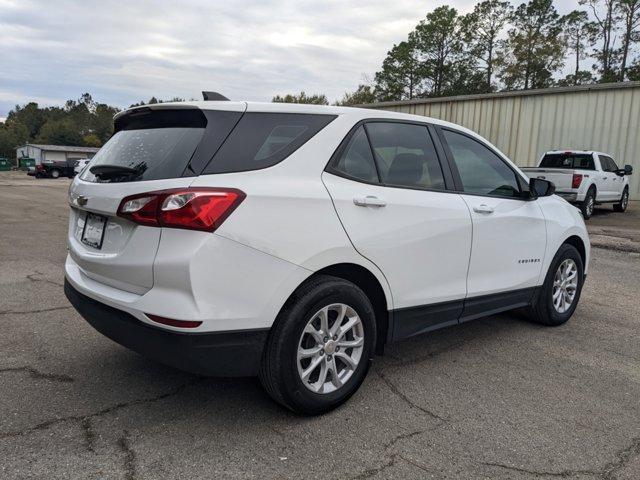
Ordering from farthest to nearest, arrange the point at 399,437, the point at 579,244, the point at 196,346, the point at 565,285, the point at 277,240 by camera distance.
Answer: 1. the point at 579,244
2. the point at 565,285
3. the point at 399,437
4. the point at 277,240
5. the point at 196,346

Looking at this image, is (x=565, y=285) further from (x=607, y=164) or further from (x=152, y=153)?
(x=607, y=164)

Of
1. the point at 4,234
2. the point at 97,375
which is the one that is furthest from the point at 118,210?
the point at 4,234

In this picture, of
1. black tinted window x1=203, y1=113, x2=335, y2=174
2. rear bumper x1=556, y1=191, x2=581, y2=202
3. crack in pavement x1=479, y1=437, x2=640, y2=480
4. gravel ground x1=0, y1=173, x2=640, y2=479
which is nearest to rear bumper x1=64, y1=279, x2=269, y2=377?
gravel ground x1=0, y1=173, x2=640, y2=479

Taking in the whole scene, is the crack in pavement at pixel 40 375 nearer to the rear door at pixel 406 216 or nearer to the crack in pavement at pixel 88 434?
the crack in pavement at pixel 88 434

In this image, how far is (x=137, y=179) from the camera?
Answer: 108 inches

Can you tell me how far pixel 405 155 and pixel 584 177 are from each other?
11.4 meters

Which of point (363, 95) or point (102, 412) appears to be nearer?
point (102, 412)

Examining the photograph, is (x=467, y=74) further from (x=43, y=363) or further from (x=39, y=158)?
(x=39, y=158)

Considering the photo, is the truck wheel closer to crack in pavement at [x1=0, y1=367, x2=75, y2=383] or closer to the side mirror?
the side mirror

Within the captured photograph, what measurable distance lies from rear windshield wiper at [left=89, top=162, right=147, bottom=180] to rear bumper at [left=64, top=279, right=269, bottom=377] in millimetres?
734

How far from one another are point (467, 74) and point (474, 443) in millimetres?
55198

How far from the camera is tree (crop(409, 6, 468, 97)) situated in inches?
2147

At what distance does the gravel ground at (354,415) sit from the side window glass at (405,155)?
135cm

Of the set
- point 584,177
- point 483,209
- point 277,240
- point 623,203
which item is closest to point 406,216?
point 483,209
